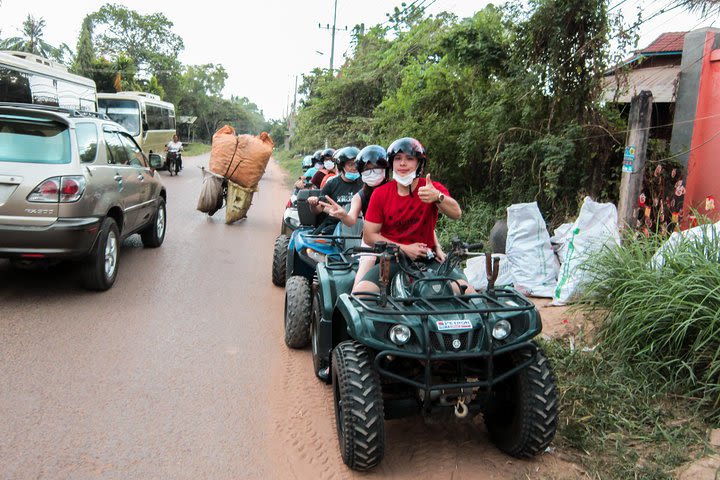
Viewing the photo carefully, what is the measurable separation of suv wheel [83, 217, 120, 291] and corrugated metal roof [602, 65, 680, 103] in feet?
21.0

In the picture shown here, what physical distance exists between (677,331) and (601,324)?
88cm

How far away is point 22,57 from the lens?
47.3ft

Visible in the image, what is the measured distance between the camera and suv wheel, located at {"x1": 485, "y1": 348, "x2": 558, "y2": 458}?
11.0 ft

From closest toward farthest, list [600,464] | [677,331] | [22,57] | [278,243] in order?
[600,464], [677,331], [278,243], [22,57]

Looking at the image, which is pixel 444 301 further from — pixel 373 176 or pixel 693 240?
pixel 693 240

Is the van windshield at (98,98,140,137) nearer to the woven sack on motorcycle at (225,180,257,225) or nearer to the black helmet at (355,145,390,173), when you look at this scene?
the woven sack on motorcycle at (225,180,257,225)

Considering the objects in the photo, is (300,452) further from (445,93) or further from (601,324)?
(445,93)

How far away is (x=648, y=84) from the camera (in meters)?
9.66

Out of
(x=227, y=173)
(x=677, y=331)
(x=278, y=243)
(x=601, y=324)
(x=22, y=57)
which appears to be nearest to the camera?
(x=677, y=331)

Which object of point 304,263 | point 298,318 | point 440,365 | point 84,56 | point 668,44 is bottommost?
point 298,318

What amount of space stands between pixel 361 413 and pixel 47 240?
410cm

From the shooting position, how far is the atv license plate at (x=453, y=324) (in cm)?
328

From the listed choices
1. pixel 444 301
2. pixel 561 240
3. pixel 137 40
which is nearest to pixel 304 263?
pixel 444 301

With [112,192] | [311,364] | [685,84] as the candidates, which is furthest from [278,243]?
[685,84]
